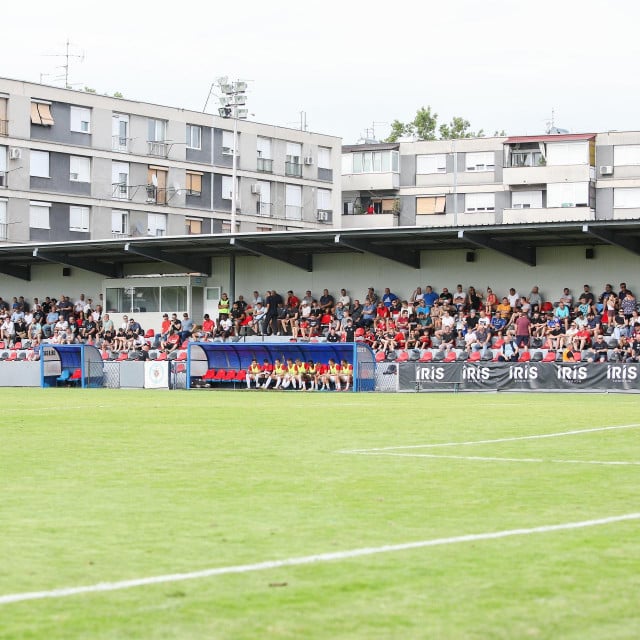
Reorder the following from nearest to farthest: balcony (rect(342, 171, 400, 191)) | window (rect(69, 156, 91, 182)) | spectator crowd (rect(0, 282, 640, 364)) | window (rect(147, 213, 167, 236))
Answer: spectator crowd (rect(0, 282, 640, 364)), window (rect(69, 156, 91, 182)), window (rect(147, 213, 167, 236)), balcony (rect(342, 171, 400, 191))

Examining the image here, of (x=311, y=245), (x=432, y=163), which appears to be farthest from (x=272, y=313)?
(x=432, y=163)

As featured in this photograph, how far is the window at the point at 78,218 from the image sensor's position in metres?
79.4

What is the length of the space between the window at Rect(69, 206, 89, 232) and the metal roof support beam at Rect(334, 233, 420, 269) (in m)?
33.8

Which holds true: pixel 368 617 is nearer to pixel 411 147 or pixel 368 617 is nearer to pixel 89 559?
pixel 89 559

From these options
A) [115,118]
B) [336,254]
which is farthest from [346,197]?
[336,254]

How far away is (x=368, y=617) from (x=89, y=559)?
7.69ft

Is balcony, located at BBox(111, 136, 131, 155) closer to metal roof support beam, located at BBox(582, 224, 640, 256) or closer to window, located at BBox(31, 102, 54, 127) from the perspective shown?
window, located at BBox(31, 102, 54, 127)

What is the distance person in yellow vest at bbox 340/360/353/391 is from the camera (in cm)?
4219

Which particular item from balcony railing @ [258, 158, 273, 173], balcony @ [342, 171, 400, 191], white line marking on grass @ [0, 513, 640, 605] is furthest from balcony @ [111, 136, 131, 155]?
white line marking on grass @ [0, 513, 640, 605]

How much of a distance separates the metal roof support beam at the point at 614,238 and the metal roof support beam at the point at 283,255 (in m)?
13.3

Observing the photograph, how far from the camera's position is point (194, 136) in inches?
3420

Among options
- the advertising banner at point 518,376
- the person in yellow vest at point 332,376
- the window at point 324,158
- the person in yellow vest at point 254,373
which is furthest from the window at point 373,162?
the advertising banner at point 518,376

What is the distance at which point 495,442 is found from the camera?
1761 centimetres

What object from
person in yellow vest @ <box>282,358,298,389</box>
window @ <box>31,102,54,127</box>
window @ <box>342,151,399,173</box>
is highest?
window @ <box>342,151,399,173</box>
